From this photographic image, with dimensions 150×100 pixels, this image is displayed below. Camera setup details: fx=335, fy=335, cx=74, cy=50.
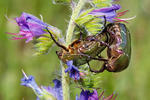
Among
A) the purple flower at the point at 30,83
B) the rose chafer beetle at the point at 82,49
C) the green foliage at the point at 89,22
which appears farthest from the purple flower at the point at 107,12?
the purple flower at the point at 30,83

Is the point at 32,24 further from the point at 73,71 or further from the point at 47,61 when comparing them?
the point at 47,61

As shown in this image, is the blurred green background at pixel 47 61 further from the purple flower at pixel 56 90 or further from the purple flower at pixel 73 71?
the purple flower at pixel 73 71

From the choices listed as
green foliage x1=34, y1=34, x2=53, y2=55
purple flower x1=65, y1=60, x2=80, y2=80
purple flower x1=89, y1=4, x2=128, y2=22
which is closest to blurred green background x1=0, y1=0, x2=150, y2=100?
green foliage x1=34, y1=34, x2=53, y2=55

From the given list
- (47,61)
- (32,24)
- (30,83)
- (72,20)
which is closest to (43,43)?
(32,24)

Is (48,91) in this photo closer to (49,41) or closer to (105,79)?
(49,41)

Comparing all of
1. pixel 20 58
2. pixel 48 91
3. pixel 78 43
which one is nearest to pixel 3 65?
pixel 20 58

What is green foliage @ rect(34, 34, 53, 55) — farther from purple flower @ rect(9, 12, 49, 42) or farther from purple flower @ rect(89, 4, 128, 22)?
purple flower @ rect(89, 4, 128, 22)
